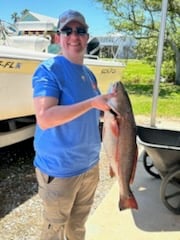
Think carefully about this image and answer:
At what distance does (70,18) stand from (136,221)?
5.90 feet

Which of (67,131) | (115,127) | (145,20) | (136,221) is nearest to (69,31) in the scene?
(67,131)

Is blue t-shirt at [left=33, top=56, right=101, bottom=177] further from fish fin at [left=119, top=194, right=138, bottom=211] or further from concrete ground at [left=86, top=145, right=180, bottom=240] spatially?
concrete ground at [left=86, top=145, right=180, bottom=240]

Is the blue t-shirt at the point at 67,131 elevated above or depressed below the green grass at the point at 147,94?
above

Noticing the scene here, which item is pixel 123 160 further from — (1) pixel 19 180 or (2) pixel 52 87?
(1) pixel 19 180

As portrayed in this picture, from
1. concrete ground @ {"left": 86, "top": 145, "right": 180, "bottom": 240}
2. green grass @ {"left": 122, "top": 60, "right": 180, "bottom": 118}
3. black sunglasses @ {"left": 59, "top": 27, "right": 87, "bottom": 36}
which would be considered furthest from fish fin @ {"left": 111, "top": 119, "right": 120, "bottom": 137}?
green grass @ {"left": 122, "top": 60, "right": 180, "bottom": 118}

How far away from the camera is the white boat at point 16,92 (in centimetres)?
352

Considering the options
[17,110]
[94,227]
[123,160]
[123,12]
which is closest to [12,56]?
[17,110]

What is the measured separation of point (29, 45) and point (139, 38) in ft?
33.8

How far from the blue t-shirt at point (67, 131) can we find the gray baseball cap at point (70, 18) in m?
0.17

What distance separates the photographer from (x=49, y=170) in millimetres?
1811

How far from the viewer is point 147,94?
459 inches

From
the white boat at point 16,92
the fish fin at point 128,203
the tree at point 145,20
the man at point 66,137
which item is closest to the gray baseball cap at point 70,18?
the man at point 66,137

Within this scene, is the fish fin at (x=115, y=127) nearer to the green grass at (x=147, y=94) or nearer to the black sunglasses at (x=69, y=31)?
the black sunglasses at (x=69, y=31)

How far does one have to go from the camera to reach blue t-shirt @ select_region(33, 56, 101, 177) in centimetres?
169
